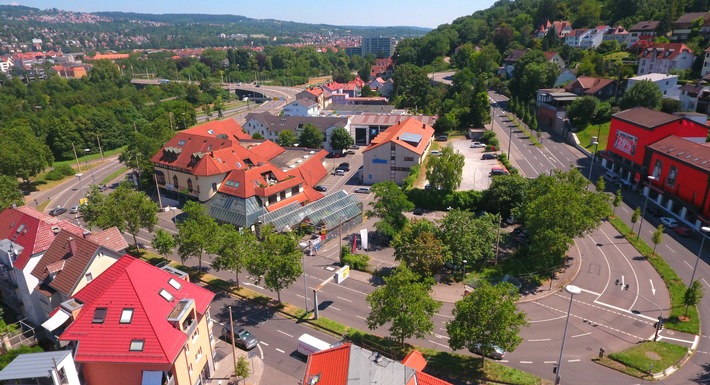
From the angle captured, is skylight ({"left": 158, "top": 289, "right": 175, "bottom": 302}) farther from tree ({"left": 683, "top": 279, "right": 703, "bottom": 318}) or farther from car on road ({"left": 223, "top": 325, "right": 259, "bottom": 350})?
tree ({"left": 683, "top": 279, "right": 703, "bottom": 318})

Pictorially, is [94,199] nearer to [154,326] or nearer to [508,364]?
[154,326]

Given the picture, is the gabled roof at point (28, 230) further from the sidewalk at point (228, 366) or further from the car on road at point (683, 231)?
the car on road at point (683, 231)

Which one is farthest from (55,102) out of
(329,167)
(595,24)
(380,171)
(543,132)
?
(595,24)

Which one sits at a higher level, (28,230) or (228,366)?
(28,230)

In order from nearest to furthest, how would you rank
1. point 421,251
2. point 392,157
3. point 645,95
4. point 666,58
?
point 421,251 → point 392,157 → point 645,95 → point 666,58

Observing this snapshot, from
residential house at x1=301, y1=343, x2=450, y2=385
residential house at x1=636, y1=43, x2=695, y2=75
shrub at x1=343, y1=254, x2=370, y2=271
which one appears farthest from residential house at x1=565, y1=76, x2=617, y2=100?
residential house at x1=301, y1=343, x2=450, y2=385

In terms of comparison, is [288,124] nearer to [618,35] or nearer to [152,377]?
[152,377]

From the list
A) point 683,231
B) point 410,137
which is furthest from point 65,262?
point 683,231
